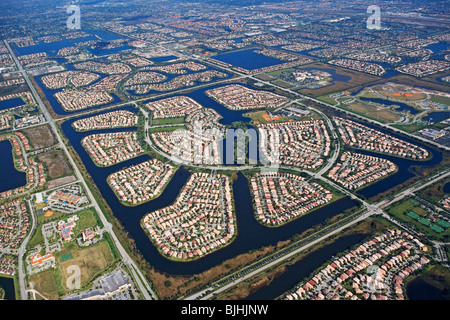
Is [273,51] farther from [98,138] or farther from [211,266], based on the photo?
[211,266]

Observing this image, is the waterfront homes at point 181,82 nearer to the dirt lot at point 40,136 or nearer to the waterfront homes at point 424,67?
the dirt lot at point 40,136

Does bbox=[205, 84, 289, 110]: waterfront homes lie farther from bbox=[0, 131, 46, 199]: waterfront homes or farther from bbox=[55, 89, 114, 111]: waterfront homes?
bbox=[0, 131, 46, 199]: waterfront homes

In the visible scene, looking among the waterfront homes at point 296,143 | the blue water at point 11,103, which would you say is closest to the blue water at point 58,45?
the blue water at point 11,103

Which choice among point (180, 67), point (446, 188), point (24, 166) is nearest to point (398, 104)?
point (446, 188)

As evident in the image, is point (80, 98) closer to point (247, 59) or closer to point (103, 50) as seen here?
point (103, 50)

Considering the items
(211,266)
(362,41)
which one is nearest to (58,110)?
(211,266)

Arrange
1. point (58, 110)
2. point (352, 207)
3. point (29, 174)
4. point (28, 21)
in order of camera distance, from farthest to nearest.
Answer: point (28, 21) < point (58, 110) < point (29, 174) < point (352, 207)

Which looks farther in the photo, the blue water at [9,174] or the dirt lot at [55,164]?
the dirt lot at [55,164]
